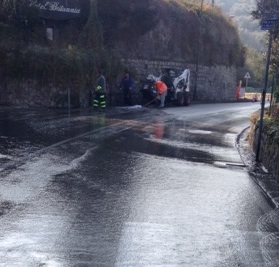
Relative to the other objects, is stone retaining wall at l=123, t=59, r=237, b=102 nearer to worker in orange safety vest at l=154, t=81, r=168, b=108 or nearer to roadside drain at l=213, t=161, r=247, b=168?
worker in orange safety vest at l=154, t=81, r=168, b=108

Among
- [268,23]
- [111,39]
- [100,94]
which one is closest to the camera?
[268,23]

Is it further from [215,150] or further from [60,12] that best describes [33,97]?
[215,150]

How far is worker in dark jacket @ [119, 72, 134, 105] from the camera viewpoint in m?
25.8

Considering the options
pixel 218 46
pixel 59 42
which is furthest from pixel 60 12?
pixel 218 46

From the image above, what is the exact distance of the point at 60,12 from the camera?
2695 cm

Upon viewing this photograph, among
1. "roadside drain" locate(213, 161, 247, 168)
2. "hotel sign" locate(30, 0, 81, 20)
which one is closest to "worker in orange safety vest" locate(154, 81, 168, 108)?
"hotel sign" locate(30, 0, 81, 20)

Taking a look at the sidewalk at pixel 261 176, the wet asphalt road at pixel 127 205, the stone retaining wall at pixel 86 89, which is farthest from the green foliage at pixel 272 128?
the stone retaining wall at pixel 86 89

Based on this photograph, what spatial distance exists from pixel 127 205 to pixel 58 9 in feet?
70.9

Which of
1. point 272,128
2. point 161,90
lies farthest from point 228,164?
point 161,90

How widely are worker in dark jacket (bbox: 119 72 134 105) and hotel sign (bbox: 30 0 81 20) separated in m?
4.93

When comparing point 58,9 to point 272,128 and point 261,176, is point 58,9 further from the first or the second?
point 261,176

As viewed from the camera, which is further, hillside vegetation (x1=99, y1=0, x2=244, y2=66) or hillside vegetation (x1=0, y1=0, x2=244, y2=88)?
hillside vegetation (x1=99, y1=0, x2=244, y2=66)

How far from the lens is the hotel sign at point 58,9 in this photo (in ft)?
85.3

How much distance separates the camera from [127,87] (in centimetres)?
2592
